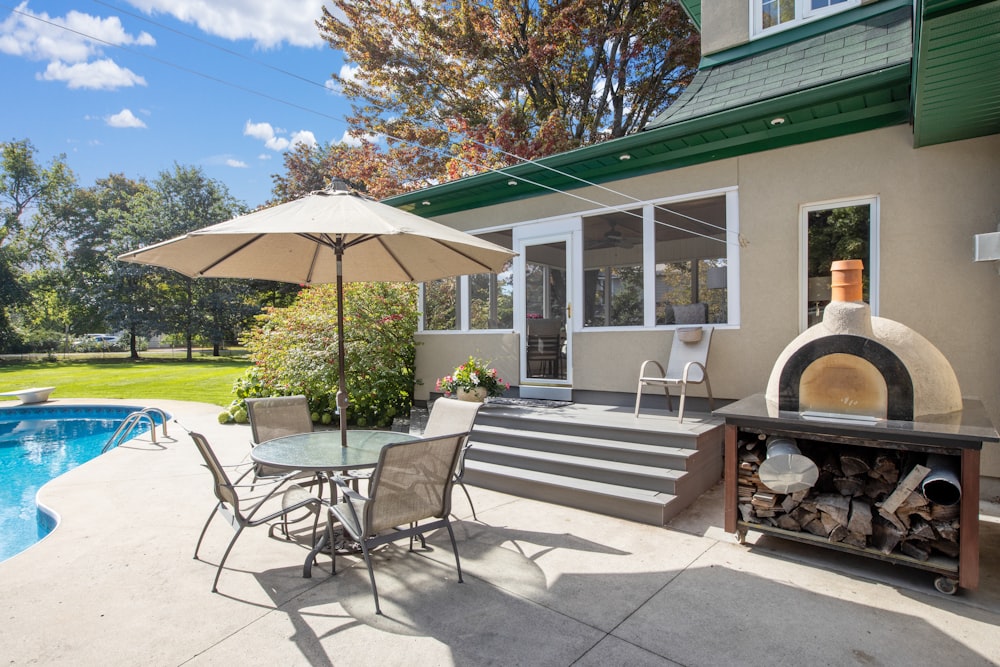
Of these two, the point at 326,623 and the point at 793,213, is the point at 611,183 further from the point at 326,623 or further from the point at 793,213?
the point at 326,623

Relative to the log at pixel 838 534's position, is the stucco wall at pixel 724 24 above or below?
above

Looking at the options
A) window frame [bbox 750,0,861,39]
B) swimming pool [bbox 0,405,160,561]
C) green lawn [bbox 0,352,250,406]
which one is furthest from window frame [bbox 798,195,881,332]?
green lawn [bbox 0,352,250,406]

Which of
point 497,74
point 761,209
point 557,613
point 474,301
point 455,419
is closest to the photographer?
point 557,613

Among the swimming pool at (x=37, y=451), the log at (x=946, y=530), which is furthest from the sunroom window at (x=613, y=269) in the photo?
the swimming pool at (x=37, y=451)

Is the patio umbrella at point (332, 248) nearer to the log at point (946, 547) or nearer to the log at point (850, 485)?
the log at point (850, 485)

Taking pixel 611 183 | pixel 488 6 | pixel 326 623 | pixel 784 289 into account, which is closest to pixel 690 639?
pixel 326 623

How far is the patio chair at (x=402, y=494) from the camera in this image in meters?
2.69

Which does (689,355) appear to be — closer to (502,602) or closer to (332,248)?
(502,602)

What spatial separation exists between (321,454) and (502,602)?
144 cm

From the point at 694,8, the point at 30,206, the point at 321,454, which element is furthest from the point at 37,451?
the point at 30,206

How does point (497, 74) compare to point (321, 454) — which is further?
point (497, 74)

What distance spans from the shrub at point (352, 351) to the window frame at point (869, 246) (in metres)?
5.22

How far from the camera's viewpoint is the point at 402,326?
7902mm

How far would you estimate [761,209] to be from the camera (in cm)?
518
